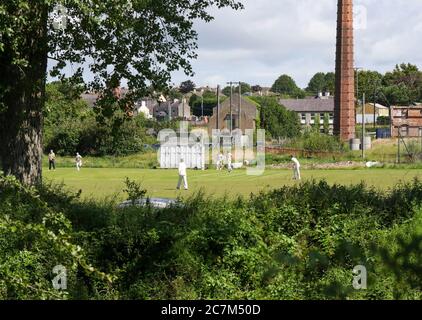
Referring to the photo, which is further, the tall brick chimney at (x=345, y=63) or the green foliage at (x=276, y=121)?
the green foliage at (x=276, y=121)

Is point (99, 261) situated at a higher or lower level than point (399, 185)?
lower

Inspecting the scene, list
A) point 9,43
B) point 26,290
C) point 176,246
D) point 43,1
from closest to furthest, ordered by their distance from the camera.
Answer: point 26,290
point 176,246
point 43,1
point 9,43

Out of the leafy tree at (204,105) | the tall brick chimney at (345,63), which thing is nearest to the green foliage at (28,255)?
the tall brick chimney at (345,63)

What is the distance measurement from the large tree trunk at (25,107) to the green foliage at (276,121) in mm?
102504

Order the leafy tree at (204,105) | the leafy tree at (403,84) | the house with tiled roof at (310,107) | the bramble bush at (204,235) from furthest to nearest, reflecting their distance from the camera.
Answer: the leafy tree at (204,105) → the house with tiled roof at (310,107) → the leafy tree at (403,84) → the bramble bush at (204,235)

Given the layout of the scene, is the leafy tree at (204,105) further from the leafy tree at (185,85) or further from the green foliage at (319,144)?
the green foliage at (319,144)

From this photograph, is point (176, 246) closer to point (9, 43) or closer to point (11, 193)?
point (11, 193)

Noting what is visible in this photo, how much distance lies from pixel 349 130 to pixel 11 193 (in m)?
76.8

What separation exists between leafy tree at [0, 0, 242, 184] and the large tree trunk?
2 cm

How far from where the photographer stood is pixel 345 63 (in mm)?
83125

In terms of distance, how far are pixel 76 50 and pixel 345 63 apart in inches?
2687

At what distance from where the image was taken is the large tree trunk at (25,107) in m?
16.0

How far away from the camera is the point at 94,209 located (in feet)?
40.7
